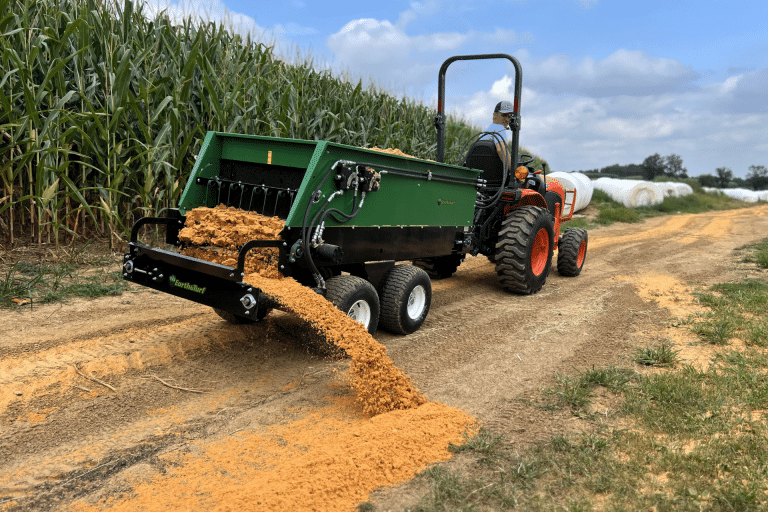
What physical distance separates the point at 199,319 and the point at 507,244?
132 inches

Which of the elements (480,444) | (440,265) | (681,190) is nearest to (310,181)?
(480,444)

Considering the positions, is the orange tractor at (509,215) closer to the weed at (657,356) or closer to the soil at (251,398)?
the soil at (251,398)

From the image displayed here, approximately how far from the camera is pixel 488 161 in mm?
6648

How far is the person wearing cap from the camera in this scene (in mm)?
6531

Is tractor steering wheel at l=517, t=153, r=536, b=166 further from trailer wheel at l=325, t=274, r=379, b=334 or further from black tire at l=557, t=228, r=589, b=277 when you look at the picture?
trailer wheel at l=325, t=274, r=379, b=334

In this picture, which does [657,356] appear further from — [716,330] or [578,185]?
[578,185]

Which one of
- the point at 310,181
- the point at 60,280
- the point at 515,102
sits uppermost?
the point at 515,102

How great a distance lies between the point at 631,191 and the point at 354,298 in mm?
19385

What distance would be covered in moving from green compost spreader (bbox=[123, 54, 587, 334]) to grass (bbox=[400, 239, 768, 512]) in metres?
1.52

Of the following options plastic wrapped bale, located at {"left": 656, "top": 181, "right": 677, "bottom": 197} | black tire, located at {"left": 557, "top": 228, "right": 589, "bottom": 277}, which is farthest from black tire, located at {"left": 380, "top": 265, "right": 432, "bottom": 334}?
plastic wrapped bale, located at {"left": 656, "top": 181, "right": 677, "bottom": 197}

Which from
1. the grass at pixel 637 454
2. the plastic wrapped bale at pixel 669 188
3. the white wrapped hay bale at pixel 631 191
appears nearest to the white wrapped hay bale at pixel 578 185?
the white wrapped hay bale at pixel 631 191

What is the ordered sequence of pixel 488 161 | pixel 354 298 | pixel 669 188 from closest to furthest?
pixel 354 298 < pixel 488 161 < pixel 669 188

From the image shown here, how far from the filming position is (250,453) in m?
2.91

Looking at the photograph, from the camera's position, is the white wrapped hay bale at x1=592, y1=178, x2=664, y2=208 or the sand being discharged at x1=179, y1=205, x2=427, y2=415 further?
the white wrapped hay bale at x1=592, y1=178, x2=664, y2=208
